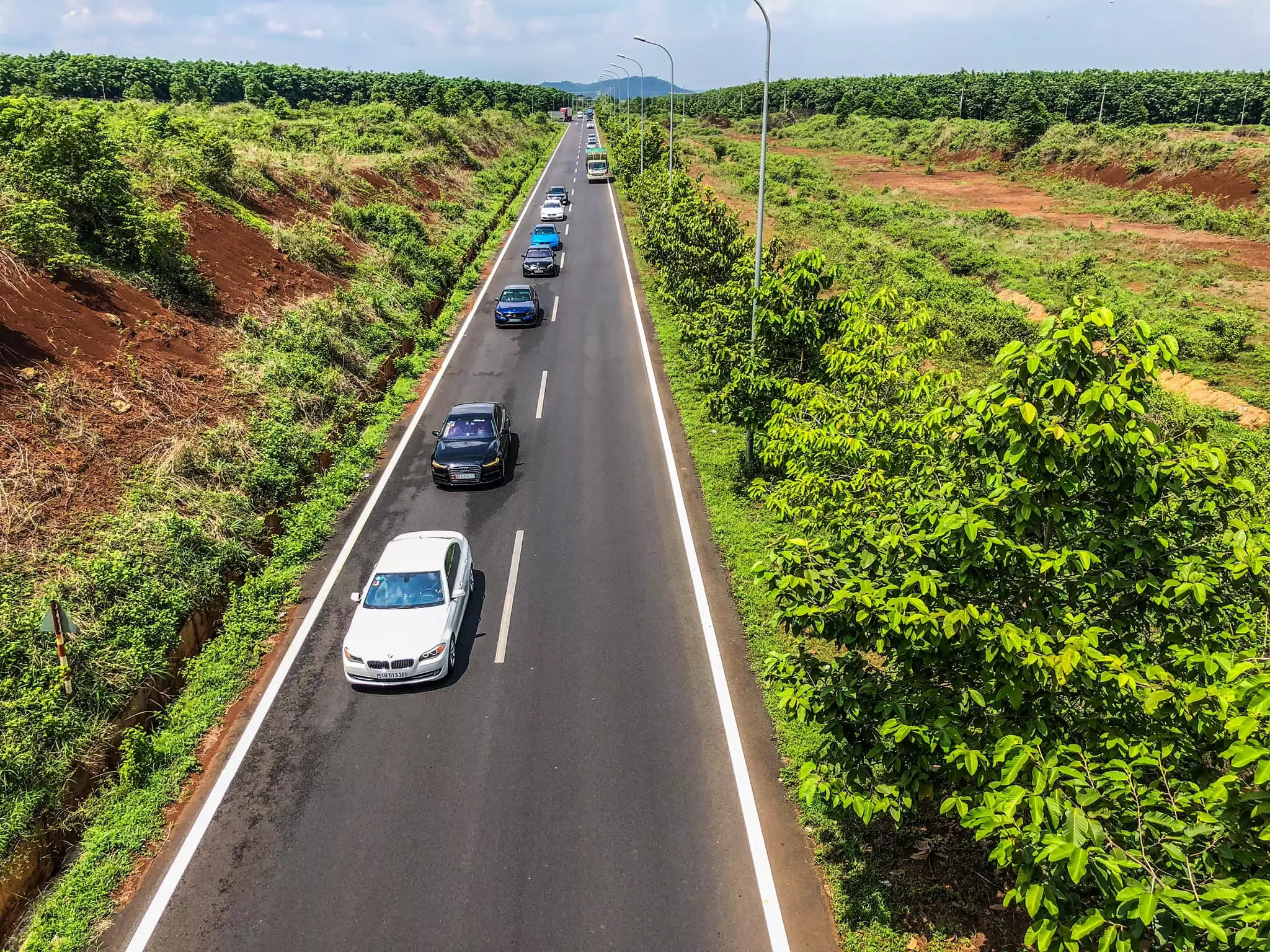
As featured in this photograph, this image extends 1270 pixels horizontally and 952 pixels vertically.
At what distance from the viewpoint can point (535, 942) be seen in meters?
7.44

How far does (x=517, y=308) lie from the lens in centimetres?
2944

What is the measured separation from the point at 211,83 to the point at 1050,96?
114703 millimetres

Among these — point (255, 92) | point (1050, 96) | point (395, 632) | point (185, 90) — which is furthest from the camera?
point (255, 92)

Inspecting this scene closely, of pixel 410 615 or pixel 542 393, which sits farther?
pixel 542 393

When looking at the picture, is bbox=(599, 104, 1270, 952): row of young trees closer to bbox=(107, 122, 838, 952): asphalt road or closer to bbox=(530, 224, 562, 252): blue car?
bbox=(107, 122, 838, 952): asphalt road

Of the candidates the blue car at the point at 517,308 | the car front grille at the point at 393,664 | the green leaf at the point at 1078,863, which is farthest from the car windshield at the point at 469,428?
the green leaf at the point at 1078,863

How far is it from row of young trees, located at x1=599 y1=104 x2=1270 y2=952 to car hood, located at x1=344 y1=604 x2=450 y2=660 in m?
6.06

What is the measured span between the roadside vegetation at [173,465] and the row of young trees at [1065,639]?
8923 mm

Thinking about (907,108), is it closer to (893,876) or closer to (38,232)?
(38,232)

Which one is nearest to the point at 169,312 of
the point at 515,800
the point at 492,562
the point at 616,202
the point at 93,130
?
the point at 93,130

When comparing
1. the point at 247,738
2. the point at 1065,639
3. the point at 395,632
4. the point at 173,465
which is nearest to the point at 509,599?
the point at 395,632

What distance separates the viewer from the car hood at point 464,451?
55.0ft

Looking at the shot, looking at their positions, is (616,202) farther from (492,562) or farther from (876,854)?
(876,854)

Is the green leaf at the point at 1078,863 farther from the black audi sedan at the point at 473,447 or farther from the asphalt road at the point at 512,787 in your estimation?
the black audi sedan at the point at 473,447
